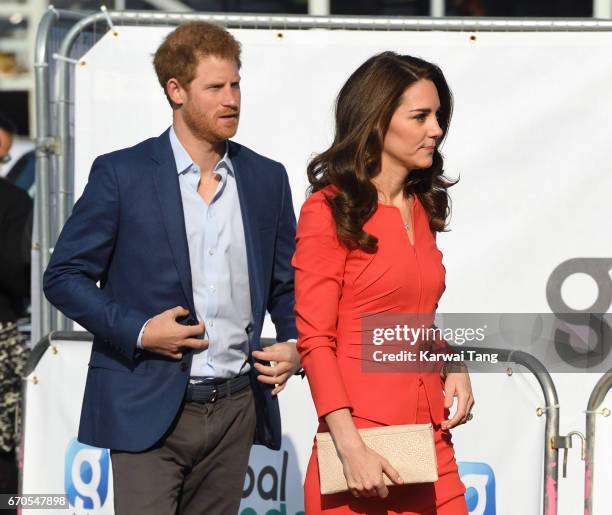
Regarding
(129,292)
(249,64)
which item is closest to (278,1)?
(249,64)

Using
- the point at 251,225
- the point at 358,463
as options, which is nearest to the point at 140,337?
the point at 251,225

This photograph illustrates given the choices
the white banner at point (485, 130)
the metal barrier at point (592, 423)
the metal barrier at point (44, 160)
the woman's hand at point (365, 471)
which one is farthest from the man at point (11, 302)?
the woman's hand at point (365, 471)

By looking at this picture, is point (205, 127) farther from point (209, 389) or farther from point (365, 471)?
point (365, 471)

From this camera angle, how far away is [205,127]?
404 cm

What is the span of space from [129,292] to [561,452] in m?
2.03

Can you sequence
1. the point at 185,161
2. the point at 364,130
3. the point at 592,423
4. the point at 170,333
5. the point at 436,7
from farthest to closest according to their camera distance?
1. the point at 436,7
2. the point at 592,423
3. the point at 185,161
4. the point at 170,333
5. the point at 364,130

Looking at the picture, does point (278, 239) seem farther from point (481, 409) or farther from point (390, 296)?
point (481, 409)

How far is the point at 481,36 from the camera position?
5.75m

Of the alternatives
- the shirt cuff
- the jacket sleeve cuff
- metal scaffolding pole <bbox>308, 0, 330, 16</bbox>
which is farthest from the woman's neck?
metal scaffolding pole <bbox>308, 0, 330, 16</bbox>

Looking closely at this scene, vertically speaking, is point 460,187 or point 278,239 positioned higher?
point 460,187

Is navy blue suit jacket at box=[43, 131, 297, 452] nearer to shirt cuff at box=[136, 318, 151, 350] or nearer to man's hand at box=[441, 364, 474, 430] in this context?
shirt cuff at box=[136, 318, 151, 350]

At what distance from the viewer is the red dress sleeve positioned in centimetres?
326

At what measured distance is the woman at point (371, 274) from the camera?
130 inches

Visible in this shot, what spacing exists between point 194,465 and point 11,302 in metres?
2.91
